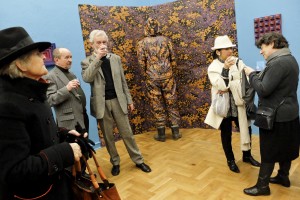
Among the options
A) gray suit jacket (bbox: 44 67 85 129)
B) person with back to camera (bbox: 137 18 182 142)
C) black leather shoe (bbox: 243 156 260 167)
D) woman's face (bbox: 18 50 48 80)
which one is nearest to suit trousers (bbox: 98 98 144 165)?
gray suit jacket (bbox: 44 67 85 129)

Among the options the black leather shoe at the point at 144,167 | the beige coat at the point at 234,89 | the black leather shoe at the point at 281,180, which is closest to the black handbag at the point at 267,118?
the beige coat at the point at 234,89

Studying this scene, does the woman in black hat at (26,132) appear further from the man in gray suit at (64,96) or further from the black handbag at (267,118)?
the black handbag at (267,118)

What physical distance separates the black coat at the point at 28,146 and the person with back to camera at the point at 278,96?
65.6 inches

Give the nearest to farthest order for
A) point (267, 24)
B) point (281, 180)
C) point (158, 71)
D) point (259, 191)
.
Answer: point (259, 191) → point (281, 180) → point (267, 24) → point (158, 71)

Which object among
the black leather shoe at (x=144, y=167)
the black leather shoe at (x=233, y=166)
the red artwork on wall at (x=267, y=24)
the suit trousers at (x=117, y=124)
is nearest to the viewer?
the black leather shoe at (x=233, y=166)

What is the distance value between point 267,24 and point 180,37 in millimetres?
1390

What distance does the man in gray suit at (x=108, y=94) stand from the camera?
9.07 ft

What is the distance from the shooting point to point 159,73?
4.11 m

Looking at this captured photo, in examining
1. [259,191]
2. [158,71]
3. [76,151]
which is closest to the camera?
[76,151]

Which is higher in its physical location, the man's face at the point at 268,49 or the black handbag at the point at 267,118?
the man's face at the point at 268,49

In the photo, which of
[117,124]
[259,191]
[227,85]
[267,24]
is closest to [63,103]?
[117,124]

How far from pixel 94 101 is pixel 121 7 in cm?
207

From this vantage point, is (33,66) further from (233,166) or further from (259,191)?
(233,166)

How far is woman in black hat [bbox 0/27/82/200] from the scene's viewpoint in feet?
3.51
